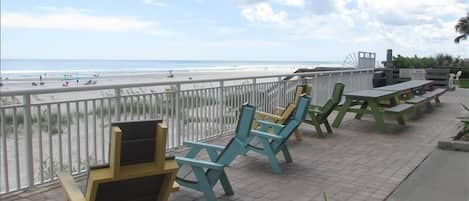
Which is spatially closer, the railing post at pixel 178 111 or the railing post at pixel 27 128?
the railing post at pixel 27 128

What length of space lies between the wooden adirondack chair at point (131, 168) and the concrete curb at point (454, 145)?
465 centimetres

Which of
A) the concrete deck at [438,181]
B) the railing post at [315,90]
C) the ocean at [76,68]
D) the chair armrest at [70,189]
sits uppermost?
the ocean at [76,68]

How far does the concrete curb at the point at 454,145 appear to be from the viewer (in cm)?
586

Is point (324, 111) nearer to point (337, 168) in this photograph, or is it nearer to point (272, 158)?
point (337, 168)

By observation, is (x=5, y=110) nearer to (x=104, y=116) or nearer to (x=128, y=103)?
(x=104, y=116)

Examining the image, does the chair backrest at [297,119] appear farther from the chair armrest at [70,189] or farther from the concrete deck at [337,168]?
the chair armrest at [70,189]

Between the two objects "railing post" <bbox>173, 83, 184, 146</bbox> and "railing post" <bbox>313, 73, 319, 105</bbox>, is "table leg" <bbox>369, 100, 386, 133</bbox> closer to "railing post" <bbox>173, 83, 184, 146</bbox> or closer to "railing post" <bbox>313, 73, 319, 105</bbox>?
"railing post" <bbox>313, 73, 319, 105</bbox>

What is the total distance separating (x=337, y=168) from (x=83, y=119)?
2871 millimetres

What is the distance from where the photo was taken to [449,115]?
9.58 meters

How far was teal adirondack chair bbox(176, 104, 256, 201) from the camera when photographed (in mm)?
3566

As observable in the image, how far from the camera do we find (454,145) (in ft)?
19.5

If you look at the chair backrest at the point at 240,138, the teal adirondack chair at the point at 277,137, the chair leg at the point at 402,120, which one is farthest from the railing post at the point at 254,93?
the chair backrest at the point at 240,138

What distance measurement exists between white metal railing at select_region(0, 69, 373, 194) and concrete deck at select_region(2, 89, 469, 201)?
281 millimetres

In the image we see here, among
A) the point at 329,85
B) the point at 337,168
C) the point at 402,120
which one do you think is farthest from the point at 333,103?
the point at 329,85
